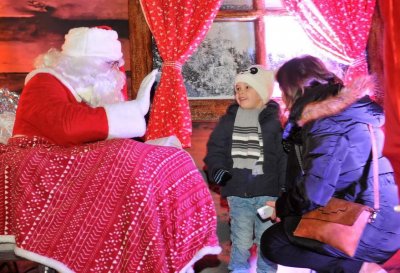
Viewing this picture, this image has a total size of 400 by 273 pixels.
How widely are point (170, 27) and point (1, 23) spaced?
144 cm

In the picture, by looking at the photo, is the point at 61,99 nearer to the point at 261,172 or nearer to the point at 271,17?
the point at 261,172

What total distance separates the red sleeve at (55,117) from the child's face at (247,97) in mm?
1514

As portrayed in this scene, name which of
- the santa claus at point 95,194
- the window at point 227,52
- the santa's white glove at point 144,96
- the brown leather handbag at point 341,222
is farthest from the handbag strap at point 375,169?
the window at point 227,52

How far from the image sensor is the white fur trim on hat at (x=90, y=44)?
2.90 meters

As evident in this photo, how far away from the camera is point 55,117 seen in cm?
243

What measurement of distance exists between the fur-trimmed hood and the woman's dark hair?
132 millimetres

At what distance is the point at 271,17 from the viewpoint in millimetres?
4605

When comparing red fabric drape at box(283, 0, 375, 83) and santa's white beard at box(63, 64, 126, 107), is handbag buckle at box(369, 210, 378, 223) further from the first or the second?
red fabric drape at box(283, 0, 375, 83)

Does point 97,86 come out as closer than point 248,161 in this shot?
Yes

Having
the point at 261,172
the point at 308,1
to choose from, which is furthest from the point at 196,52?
the point at 261,172

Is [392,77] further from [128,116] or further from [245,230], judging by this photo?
[245,230]

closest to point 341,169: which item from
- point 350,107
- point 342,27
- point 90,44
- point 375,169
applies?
point 375,169

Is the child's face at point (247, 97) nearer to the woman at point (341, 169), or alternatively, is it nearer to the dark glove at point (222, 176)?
the dark glove at point (222, 176)

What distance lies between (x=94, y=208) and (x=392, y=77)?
1.40m
